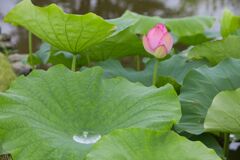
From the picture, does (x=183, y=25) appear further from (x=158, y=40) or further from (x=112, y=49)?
(x=158, y=40)

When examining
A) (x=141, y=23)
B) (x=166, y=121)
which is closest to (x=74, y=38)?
(x=166, y=121)

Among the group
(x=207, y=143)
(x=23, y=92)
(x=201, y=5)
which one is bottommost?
(x=201, y=5)

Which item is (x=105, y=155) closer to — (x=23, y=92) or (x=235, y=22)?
(x=23, y=92)

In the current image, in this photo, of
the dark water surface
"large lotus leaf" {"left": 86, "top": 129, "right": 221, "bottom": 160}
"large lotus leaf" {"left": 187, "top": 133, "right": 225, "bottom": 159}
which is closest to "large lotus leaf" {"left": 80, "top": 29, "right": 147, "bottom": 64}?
"large lotus leaf" {"left": 187, "top": 133, "right": 225, "bottom": 159}

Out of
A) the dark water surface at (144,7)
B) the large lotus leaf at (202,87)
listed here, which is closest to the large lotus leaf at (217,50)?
the large lotus leaf at (202,87)

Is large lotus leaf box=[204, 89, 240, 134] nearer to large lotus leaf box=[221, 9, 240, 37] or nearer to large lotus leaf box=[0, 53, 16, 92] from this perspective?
large lotus leaf box=[221, 9, 240, 37]

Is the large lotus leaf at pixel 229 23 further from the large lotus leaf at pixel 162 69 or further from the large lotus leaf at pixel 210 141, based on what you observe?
the large lotus leaf at pixel 210 141
